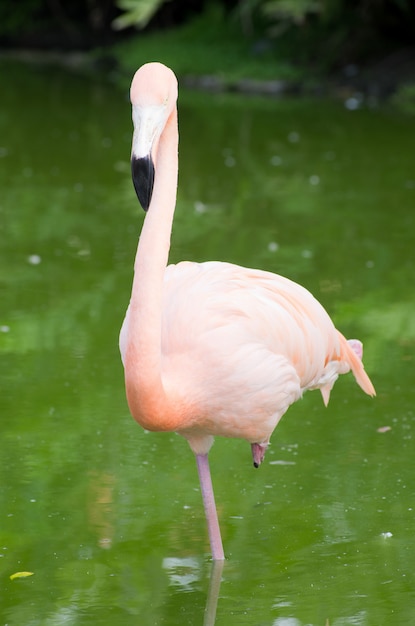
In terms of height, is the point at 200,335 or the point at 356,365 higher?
the point at 200,335

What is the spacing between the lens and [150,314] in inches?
114

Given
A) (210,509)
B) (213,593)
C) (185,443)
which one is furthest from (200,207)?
(213,593)

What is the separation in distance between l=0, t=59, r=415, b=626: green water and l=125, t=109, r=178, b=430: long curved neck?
66 centimetres

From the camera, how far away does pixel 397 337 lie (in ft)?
18.2

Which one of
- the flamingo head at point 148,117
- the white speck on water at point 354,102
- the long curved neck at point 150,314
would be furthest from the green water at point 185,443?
the white speck on water at point 354,102

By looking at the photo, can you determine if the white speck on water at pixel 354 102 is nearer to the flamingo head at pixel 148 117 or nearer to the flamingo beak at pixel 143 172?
the flamingo head at pixel 148 117

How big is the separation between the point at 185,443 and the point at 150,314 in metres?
1.66

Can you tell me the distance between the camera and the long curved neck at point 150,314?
2896 millimetres

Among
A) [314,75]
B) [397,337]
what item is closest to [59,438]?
[397,337]

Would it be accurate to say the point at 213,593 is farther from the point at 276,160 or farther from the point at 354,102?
the point at 354,102

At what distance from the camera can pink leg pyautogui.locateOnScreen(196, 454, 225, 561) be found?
3416 mm

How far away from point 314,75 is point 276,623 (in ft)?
38.7

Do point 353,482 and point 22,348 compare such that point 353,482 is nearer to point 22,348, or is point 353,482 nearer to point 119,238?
point 22,348

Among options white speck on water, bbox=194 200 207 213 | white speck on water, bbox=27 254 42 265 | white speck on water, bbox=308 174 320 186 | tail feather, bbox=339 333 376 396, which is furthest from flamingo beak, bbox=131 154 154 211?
white speck on water, bbox=308 174 320 186
